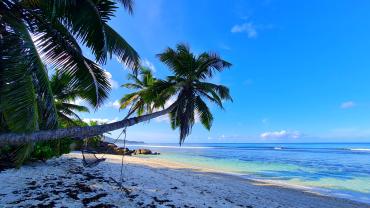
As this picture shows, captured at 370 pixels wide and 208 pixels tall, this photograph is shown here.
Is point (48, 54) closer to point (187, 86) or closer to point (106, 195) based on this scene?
point (106, 195)

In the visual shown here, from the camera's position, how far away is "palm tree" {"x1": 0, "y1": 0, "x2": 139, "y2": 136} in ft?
11.8

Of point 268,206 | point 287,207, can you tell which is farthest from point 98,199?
point 287,207

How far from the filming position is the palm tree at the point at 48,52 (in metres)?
3.59

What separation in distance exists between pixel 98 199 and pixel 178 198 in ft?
6.55

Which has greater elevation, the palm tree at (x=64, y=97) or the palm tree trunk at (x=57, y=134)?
the palm tree at (x=64, y=97)

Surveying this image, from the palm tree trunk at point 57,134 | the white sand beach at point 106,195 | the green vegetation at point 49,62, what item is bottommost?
the white sand beach at point 106,195

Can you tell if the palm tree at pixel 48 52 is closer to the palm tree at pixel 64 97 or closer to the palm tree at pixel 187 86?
the palm tree at pixel 64 97

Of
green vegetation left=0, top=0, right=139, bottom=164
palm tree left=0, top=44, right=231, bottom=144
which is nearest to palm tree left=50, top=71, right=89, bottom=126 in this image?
green vegetation left=0, top=0, right=139, bottom=164

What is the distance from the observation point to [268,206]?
24.5 feet

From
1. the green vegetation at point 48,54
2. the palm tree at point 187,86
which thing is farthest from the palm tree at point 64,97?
the palm tree at point 187,86

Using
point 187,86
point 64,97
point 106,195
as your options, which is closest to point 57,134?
point 106,195

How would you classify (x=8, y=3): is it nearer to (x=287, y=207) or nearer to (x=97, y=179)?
(x=97, y=179)

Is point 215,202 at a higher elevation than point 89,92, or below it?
below

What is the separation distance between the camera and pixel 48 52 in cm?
462
